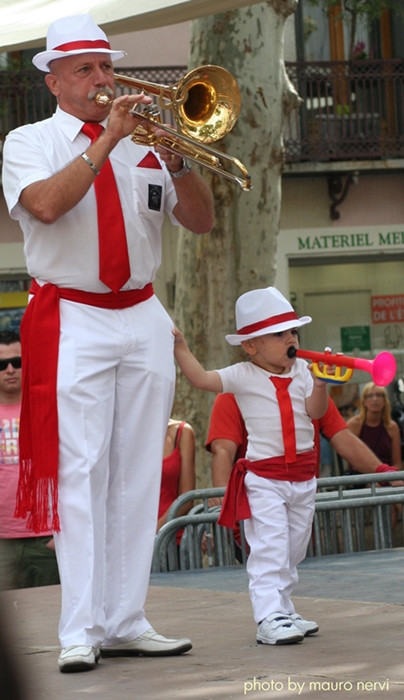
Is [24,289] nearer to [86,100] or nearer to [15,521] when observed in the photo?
[15,521]

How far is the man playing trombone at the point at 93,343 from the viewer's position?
12.3ft

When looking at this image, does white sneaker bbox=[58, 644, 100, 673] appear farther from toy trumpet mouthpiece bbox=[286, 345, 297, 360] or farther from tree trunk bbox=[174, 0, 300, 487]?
tree trunk bbox=[174, 0, 300, 487]

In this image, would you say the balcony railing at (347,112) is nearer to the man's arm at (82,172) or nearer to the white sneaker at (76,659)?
the man's arm at (82,172)

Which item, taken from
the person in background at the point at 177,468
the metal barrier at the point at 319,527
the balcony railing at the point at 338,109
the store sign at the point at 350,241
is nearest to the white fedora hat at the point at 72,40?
the metal barrier at the point at 319,527

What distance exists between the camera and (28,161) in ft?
12.6

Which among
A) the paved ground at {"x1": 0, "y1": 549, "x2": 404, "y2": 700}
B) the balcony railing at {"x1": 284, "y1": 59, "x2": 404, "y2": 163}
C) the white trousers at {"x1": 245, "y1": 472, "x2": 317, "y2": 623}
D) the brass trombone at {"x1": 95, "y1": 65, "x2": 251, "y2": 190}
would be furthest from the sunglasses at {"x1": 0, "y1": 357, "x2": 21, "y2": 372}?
the balcony railing at {"x1": 284, "y1": 59, "x2": 404, "y2": 163}

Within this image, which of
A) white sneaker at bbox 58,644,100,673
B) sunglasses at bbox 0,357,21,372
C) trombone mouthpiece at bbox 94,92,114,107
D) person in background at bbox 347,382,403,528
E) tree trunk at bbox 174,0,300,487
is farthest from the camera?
person in background at bbox 347,382,403,528

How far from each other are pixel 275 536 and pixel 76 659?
3.36ft

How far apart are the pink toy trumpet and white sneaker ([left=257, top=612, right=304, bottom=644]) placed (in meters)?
0.83

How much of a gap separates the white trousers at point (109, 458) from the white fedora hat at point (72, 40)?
832 millimetres

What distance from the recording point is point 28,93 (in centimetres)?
1700

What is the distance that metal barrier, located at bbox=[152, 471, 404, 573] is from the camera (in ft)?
22.2

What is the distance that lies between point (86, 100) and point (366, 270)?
1463 cm

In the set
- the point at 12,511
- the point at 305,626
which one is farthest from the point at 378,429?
the point at 305,626
